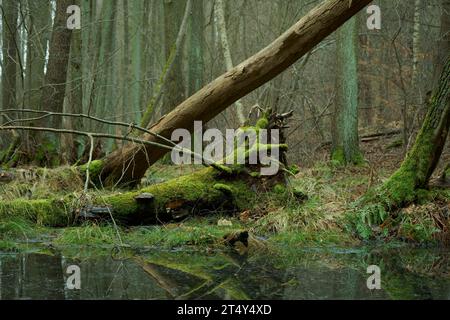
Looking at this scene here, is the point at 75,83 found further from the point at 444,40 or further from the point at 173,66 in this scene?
the point at 444,40

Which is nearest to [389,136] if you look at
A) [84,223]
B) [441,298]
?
[84,223]

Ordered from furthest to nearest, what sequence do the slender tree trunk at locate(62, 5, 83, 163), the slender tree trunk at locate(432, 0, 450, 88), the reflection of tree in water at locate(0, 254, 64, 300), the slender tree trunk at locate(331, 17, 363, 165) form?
the slender tree trunk at locate(331, 17, 363, 165)
the slender tree trunk at locate(62, 5, 83, 163)
the slender tree trunk at locate(432, 0, 450, 88)
the reflection of tree in water at locate(0, 254, 64, 300)


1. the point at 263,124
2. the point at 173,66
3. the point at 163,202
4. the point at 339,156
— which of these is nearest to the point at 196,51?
the point at 173,66

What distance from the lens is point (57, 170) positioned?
27.4ft

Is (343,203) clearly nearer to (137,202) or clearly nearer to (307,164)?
(137,202)

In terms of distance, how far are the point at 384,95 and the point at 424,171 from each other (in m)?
13.4

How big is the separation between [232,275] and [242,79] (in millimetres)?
3579

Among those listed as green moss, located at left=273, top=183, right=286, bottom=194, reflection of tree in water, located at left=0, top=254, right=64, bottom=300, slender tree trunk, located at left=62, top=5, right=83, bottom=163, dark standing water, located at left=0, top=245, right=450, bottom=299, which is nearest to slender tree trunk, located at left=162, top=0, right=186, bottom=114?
slender tree trunk, located at left=62, top=5, right=83, bottom=163

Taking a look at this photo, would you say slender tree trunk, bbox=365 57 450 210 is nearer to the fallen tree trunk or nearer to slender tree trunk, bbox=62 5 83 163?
the fallen tree trunk

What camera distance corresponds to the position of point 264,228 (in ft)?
22.3

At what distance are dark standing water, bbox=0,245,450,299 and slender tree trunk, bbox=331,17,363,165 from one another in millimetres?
6511

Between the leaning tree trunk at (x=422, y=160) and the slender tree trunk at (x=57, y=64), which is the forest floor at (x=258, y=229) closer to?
the leaning tree trunk at (x=422, y=160)

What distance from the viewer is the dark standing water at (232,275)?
3.94 metres

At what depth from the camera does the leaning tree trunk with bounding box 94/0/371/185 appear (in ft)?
22.8
